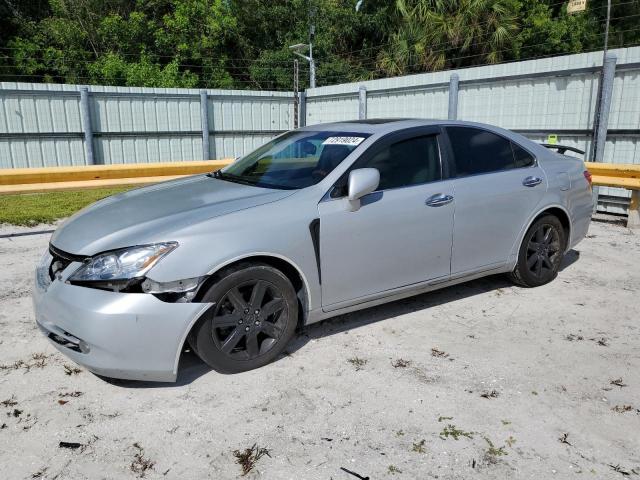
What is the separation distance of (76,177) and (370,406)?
545 cm

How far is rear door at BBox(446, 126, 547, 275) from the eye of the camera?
4418 mm

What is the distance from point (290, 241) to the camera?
11.6ft

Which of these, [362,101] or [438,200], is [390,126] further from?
[362,101]

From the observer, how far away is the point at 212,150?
1598 cm

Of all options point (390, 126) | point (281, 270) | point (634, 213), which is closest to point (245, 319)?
point (281, 270)

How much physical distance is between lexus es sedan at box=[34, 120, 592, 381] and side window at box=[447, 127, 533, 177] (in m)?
0.01

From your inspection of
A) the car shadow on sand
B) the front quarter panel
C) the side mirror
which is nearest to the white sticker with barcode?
the side mirror

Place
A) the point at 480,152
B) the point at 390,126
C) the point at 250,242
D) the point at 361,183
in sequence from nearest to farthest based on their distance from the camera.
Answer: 1. the point at 250,242
2. the point at 361,183
3. the point at 390,126
4. the point at 480,152

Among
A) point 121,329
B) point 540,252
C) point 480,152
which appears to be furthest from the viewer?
point 540,252

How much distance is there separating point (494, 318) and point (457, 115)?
7687 mm

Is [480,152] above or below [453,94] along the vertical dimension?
below

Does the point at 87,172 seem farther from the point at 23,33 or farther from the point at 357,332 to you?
the point at 23,33

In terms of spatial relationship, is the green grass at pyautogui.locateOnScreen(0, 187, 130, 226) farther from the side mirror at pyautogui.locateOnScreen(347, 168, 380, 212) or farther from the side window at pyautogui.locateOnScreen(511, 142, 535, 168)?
the side window at pyautogui.locateOnScreen(511, 142, 535, 168)

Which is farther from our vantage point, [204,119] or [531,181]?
Result: [204,119]
